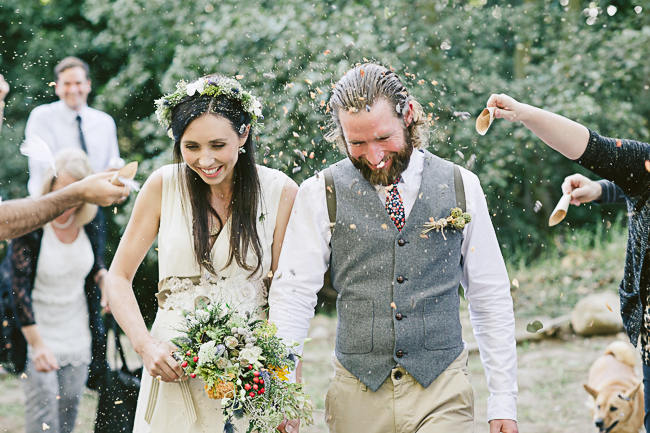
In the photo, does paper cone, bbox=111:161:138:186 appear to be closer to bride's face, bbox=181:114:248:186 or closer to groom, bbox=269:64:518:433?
bride's face, bbox=181:114:248:186

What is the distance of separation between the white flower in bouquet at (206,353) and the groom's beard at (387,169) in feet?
2.89

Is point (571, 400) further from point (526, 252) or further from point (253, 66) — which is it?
point (253, 66)

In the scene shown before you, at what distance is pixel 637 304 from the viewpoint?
133 inches

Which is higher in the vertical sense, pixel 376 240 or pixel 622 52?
pixel 622 52

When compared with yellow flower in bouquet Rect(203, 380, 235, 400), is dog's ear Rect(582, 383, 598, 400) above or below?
below

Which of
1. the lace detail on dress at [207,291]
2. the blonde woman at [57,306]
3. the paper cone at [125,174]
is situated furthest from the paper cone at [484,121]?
the blonde woman at [57,306]

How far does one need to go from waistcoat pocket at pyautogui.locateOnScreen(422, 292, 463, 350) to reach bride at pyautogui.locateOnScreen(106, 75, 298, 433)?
0.67m

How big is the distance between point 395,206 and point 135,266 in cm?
106

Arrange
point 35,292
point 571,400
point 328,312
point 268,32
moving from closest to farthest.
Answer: point 35,292 < point 571,400 < point 268,32 < point 328,312

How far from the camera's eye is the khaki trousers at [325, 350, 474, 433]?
285 centimetres

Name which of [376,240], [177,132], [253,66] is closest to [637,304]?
[376,240]

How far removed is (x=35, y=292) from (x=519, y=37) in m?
5.36

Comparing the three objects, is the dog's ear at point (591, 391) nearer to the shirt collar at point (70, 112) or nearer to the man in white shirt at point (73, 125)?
the man in white shirt at point (73, 125)

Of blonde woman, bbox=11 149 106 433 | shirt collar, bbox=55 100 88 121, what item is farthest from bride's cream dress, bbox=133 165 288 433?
shirt collar, bbox=55 100 88 121
